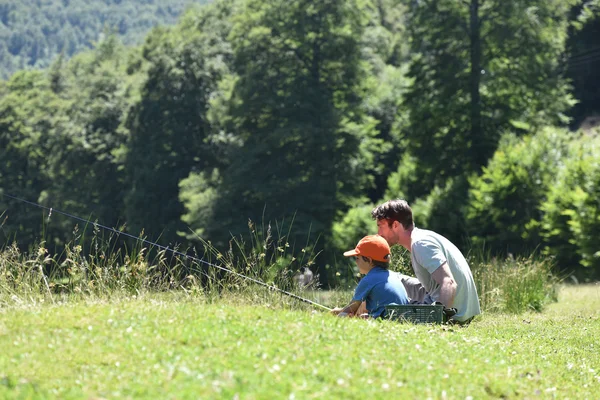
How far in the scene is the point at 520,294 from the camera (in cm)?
1496

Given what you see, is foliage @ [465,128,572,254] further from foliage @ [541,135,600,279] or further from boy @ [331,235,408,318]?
boy @ [331,235,408,318]

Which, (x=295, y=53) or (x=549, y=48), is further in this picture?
(x=295, y=53)

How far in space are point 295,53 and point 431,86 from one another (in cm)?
795

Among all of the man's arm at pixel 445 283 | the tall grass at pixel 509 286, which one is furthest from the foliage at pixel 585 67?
the man's arm at pixel 445 283

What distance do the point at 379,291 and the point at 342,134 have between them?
37.6m

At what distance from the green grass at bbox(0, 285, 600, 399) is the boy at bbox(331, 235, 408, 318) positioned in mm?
617

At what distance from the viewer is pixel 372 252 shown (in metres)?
9.09

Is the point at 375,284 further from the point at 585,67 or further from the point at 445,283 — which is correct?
the point at 585,67

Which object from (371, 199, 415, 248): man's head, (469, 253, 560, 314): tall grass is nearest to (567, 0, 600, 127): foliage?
(469, 253, 560, 314): tall grass

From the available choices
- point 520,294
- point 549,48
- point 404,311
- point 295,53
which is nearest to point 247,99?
point 295,53

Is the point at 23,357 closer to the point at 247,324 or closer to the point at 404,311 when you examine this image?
the point at 247,324

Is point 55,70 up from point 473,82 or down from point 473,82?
down

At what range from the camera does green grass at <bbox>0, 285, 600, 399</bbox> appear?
19.5 ft

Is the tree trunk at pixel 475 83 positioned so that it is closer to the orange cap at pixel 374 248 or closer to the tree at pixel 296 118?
the tree at pixel 296 118
